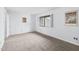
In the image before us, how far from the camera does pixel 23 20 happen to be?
9.41 m

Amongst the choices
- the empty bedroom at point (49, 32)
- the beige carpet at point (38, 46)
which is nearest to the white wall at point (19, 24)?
the empty bedroom at point (49, 32)

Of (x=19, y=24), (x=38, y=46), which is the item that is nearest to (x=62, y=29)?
(x=38, y=46)

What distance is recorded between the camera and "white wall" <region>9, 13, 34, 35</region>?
8250mm

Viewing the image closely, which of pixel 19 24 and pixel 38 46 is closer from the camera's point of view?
pixel 38 46

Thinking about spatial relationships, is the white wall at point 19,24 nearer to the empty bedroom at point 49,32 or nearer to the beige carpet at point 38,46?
the empty bedroom at point 49,32

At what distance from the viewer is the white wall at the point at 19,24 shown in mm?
8250

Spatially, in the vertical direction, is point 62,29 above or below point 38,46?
above

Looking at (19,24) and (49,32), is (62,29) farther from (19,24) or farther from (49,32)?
(19,24)

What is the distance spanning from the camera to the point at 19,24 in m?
8.98

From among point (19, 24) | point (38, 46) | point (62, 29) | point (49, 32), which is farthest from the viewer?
point (19, 24)
